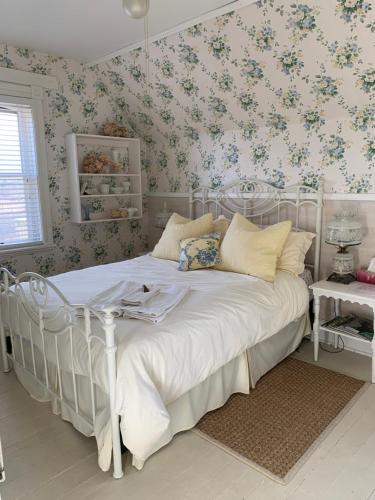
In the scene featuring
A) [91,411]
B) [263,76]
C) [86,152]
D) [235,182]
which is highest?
[263,76]

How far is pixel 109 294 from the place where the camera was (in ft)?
7.55

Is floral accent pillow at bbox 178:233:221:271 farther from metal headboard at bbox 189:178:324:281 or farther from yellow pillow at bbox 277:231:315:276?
metal headboard at bbox 189:178:324:281

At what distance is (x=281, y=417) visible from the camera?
2240 mm

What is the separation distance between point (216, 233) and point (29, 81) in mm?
2176

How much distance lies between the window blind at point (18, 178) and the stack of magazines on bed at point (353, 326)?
2.79 meters

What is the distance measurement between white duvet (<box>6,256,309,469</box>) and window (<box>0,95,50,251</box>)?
1.06 metres

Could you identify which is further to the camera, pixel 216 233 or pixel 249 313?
pixel 216 233

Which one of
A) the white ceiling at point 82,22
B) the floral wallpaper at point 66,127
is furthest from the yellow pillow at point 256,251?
the floral wallpaper at point 66,127

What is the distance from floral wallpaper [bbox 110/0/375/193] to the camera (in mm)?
2496

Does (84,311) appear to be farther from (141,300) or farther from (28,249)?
(28,249)

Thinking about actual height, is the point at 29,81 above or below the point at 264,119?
above

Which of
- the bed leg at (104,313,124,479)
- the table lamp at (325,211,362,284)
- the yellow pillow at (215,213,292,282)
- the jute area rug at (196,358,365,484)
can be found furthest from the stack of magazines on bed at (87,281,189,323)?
the table lamp at (325,211,362,284)

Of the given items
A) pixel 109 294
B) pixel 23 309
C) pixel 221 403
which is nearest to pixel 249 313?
pixel 221 403

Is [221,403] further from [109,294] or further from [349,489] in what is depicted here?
[109,294]
